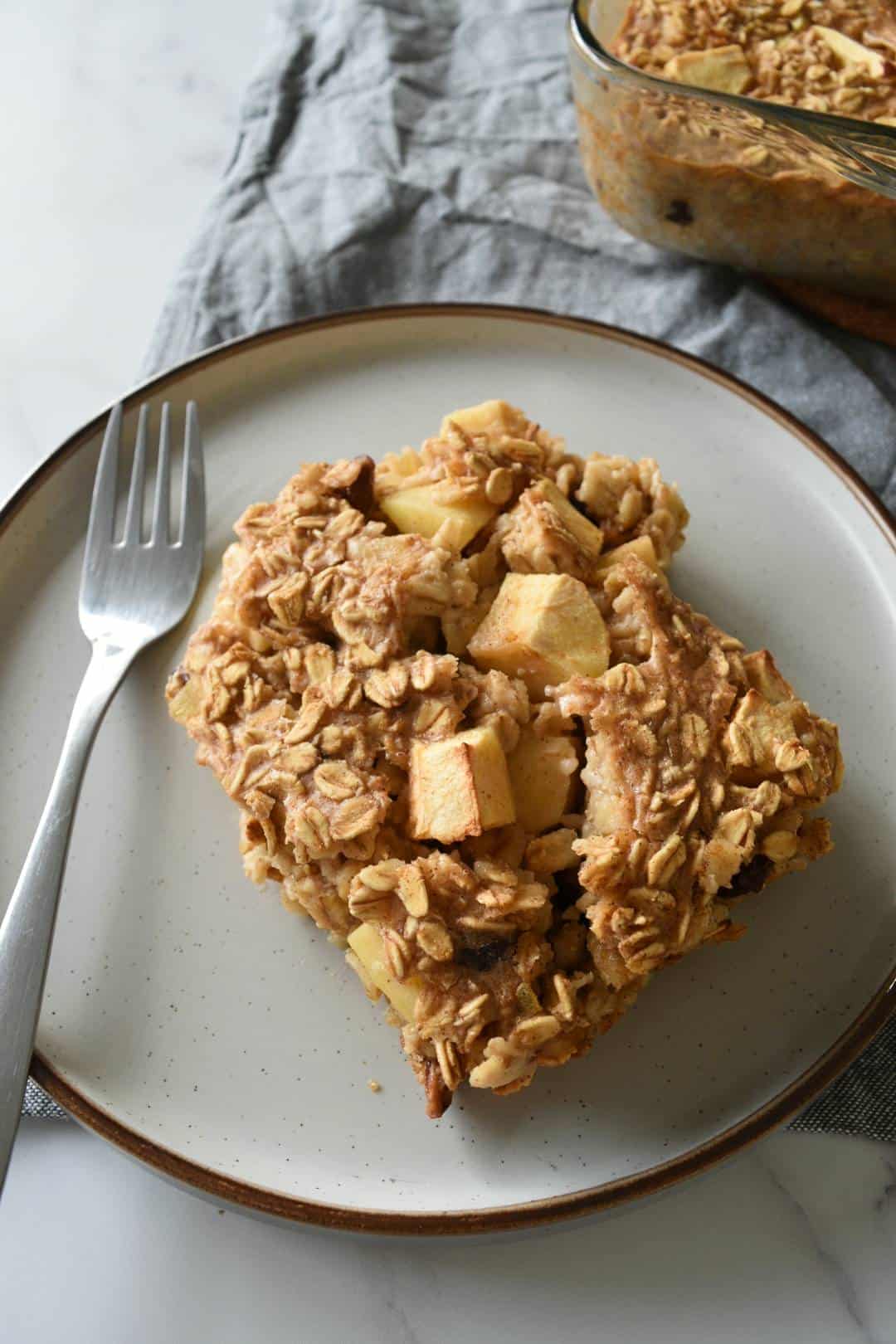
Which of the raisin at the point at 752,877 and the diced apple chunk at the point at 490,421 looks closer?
the raisin at the point at 752,877

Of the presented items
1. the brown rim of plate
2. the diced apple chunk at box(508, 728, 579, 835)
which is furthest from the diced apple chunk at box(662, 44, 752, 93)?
the brown rim of plate

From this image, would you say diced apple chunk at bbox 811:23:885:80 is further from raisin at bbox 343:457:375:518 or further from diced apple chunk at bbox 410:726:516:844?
diced apple chunk at bbox 410:726:516:844

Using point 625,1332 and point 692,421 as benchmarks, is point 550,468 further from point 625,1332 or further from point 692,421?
point 625,1332

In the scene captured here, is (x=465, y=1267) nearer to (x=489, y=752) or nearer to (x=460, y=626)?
(x=489, y=752)

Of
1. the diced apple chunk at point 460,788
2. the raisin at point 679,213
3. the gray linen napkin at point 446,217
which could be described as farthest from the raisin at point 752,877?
the raisin at point 679,213

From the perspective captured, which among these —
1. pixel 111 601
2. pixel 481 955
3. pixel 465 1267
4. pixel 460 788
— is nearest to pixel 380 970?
pixel 481 955

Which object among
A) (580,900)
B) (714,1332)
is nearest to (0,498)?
(580,900)

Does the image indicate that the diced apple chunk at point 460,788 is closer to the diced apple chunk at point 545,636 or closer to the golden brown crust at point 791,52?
the diced apple chunk at point 545,636
